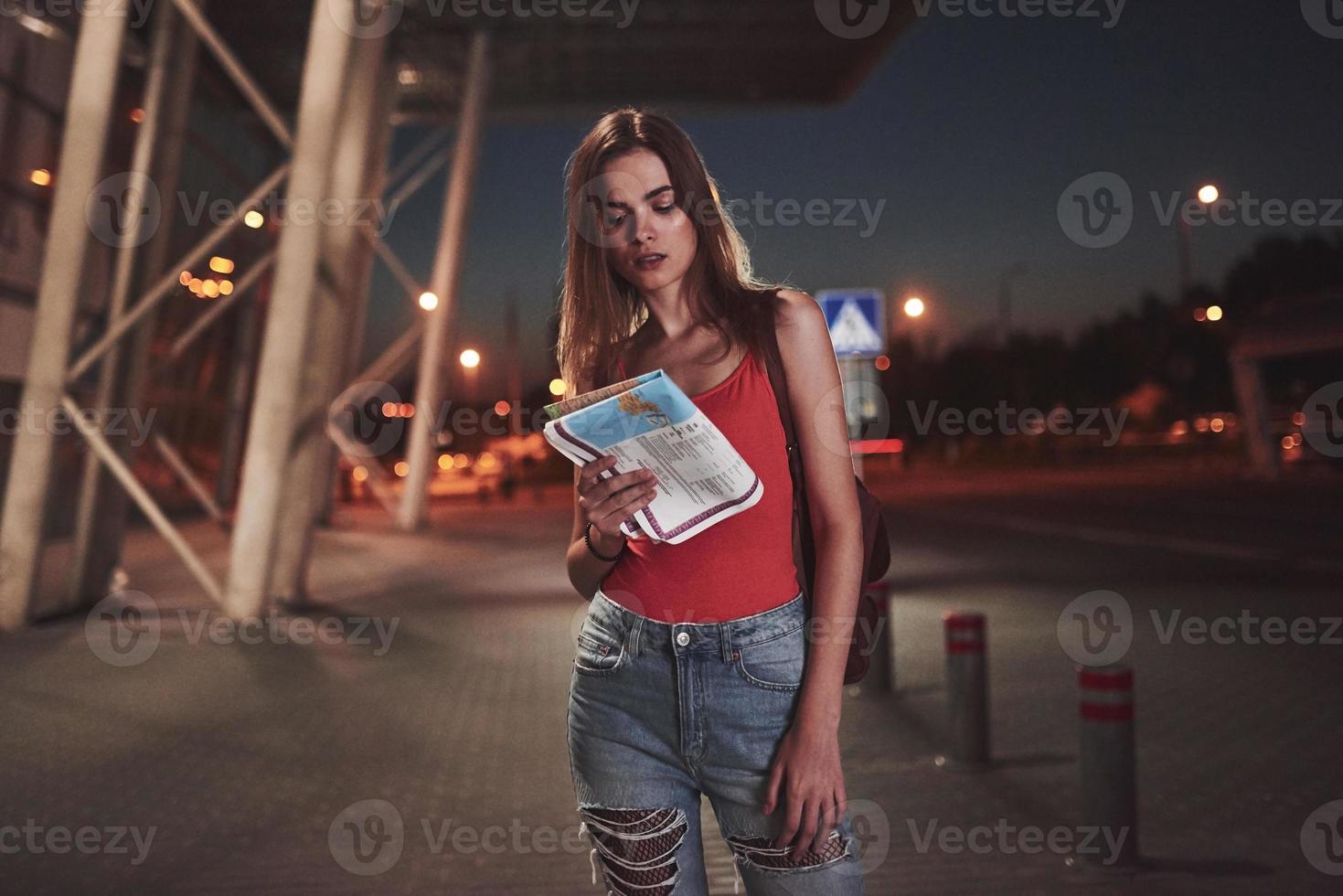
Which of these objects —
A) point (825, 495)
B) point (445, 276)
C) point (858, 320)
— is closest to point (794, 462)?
point (825, 495)

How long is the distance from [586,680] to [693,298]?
0.72 m

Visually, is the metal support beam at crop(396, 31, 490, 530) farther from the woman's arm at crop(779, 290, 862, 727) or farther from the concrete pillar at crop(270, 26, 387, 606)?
the woman's arm at crop(779, 290, 862, 727)

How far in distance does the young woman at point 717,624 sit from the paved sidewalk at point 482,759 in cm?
282

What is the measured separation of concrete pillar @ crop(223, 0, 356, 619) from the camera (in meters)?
11.3

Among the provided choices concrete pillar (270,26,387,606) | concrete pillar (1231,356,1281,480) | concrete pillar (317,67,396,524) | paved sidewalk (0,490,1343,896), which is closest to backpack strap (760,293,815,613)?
paved sidewalk (0,490,1343,896)

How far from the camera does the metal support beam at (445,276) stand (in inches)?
989

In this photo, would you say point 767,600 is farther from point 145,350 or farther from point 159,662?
point 145,350

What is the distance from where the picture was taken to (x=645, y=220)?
2.40 meters

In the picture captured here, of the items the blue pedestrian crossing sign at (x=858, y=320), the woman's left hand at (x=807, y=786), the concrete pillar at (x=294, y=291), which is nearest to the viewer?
the woman's left hand at (x=807, y=786)

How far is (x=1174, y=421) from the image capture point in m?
70.5

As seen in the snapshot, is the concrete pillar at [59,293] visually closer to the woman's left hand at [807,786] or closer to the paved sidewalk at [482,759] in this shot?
the paved sidewalk at [482,759]

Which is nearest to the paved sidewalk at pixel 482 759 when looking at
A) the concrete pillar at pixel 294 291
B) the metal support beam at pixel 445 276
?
the concrete pillar at pixel 294 291

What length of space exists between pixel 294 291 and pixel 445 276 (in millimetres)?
15255

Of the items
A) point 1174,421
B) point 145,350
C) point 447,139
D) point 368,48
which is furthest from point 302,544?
point 1174,421
